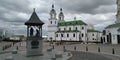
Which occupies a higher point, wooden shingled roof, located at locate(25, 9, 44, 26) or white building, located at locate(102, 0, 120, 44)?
wooden shingled roof, located at locate(25, 9, 44, 26)

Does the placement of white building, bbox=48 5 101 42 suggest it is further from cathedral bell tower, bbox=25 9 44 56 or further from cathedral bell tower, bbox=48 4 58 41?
cathedral bell tower, bbox=25 9 44 56

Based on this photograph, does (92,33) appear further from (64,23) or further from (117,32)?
(117,32)

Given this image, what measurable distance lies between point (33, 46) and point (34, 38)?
1.19 meters

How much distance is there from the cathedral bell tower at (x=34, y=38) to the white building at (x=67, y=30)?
6173 cm

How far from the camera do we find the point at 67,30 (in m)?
91.9

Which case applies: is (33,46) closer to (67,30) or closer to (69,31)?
(69,31)

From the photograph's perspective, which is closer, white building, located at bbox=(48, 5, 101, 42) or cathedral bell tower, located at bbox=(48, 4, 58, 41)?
white building, located at bbox=(48, 5, 101, 42)

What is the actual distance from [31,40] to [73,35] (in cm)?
6468

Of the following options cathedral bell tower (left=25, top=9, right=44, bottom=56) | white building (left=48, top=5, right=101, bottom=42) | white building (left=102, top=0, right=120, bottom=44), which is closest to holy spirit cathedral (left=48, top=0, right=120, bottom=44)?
white building (left=48, top=5, right=101, bottom=42)

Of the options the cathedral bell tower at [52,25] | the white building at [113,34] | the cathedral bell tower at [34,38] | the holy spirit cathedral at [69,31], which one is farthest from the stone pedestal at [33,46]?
the cathedral bell tower at [52,25]

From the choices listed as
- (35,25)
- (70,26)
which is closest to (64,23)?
(70,26)

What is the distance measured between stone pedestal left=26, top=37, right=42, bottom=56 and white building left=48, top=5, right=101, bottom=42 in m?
62.4

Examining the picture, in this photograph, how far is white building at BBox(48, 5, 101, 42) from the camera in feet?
281

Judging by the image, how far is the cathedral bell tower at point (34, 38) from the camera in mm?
22312
